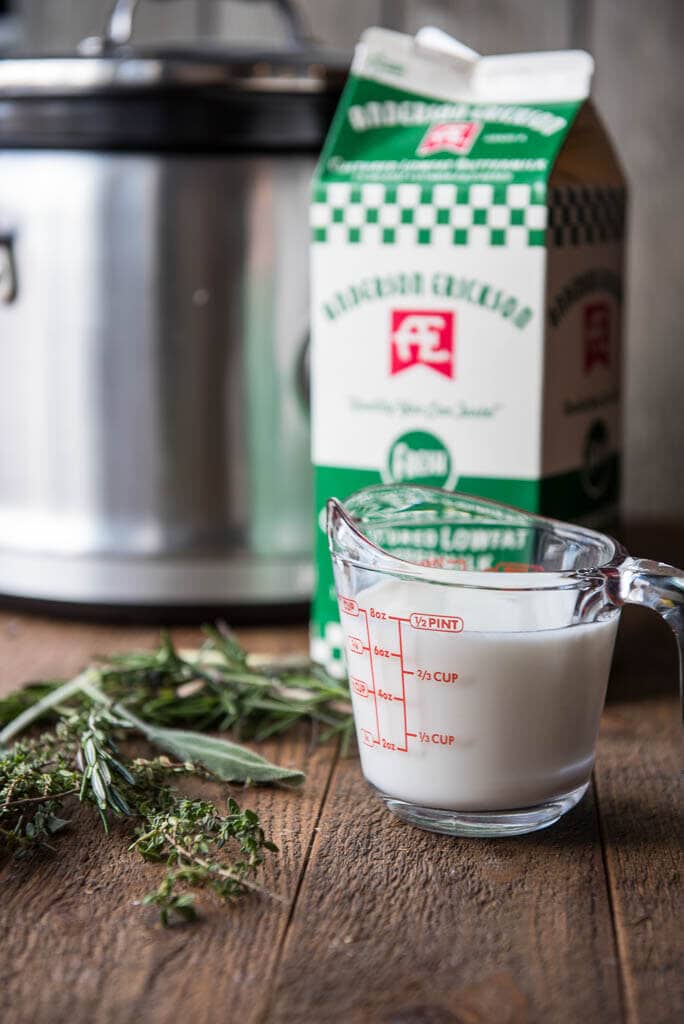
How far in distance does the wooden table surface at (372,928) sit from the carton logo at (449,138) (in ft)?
1.14

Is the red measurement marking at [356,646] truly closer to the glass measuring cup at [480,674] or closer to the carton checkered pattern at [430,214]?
the glass measuring cup at [480,674]

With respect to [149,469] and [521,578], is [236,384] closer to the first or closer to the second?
[149,469]

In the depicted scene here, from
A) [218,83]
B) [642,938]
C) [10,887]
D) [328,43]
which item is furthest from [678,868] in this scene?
[328,43]

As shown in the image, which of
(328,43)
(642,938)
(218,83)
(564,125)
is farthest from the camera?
(328,43)

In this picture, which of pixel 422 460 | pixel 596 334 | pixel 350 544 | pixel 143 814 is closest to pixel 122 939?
pixel 143 814

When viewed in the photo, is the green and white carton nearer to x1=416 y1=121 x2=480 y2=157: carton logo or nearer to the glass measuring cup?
x1=416 y1=121 x2=480 y2=157: carton logo

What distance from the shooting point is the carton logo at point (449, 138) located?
2.49 ft

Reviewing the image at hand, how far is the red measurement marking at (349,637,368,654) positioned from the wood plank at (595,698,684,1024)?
137mm

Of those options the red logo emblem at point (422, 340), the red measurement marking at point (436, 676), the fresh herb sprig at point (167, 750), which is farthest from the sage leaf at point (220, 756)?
the red logo emblem at point (422, 340)

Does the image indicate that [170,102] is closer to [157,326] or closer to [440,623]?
[157,326]

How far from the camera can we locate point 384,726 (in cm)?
60

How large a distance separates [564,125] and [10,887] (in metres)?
0.49

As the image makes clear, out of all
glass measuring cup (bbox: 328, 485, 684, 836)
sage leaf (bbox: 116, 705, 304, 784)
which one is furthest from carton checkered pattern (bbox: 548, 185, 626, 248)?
sage leaf (bbox: 116, 705, 304, 784)

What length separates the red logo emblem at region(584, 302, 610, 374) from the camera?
801 mm
